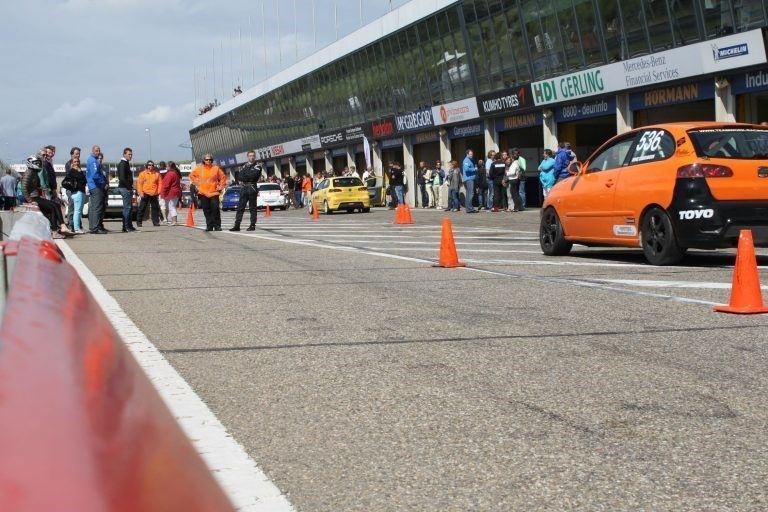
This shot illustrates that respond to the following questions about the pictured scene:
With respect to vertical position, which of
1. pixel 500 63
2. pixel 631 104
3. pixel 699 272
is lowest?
pixel 699 272

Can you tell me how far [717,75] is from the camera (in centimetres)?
2489

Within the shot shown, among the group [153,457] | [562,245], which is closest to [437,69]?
[562,245]

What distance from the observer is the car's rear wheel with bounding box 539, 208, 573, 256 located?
13055mm

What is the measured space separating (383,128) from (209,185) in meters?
27.4

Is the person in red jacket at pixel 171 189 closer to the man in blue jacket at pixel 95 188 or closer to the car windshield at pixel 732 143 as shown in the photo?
the man in blue jacket at pixel 95 188

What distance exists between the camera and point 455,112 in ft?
132

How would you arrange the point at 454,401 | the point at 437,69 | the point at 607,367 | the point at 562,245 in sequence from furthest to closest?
the point at 437,69 < the point at 562,245 < the point at 607,367 < the point at 454,401

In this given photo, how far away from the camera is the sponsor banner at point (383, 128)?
47.5 m

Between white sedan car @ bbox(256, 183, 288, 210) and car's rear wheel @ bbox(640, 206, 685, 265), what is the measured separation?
3648cm

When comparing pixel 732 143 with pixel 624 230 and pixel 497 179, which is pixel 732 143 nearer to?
pixel 624 230

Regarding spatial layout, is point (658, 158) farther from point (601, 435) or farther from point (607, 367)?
point (601, 435)

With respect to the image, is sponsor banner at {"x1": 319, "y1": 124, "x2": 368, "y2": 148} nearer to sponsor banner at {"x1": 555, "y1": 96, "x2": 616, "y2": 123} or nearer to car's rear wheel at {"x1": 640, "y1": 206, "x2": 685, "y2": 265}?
sponsor banner at {"x1": 555, "y1": 96, "x2": 616, "y2": 123}

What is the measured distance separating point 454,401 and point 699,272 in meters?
6.43

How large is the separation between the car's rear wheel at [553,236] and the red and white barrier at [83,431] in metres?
11.8
